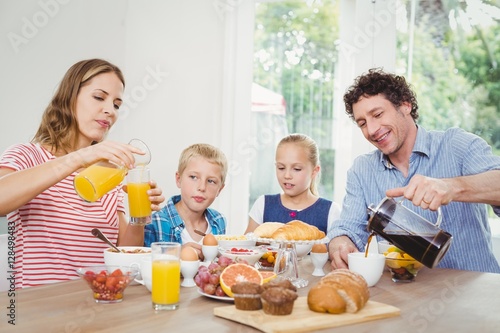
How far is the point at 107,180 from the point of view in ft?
5.86

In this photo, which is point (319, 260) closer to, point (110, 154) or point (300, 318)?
point (300, 318)

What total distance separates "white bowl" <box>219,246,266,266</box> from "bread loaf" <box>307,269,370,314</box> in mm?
421

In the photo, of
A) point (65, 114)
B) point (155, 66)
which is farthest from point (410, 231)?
point (155, 66)

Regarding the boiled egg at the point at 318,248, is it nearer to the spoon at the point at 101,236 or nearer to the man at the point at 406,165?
the man at the point at 406,165

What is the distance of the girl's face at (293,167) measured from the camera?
10.2 ft

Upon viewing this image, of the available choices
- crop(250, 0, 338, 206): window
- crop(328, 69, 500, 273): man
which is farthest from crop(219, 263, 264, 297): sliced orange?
crop(250, 0, 338, 206): window

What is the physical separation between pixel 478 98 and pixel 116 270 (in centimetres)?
276

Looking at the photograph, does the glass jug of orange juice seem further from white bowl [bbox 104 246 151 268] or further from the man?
the man

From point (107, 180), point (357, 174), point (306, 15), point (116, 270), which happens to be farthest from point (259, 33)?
point (116, 270)

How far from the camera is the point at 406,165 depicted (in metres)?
2.54

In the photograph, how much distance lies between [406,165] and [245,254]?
1.03m

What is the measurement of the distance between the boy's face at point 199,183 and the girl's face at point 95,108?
52 cm

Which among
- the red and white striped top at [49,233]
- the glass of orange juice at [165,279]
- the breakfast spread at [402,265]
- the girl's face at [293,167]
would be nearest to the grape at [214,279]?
the glass of orange juice at [165,279]

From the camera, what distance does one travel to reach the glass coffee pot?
5.42ft
